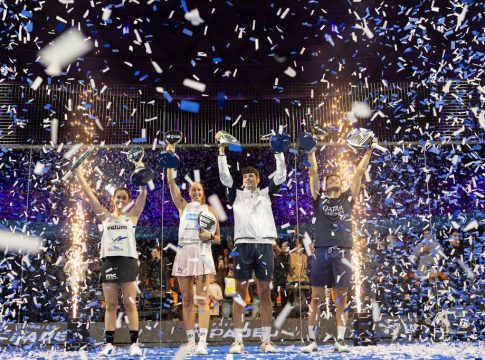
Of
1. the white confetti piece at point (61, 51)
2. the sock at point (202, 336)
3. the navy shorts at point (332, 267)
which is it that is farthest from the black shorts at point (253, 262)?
the white confetti piece at point (61, 51)

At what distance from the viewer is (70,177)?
283 inches

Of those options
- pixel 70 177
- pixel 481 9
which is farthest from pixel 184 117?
pixel 481 9

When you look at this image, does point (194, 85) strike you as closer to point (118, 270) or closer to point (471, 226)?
point (118, 270)

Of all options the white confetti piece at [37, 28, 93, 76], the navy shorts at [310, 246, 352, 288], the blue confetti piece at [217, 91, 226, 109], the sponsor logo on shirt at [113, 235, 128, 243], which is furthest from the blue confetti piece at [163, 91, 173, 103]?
the navy shorts at [310, 246, 352, 288]

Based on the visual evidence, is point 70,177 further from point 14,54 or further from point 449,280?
point 449,280

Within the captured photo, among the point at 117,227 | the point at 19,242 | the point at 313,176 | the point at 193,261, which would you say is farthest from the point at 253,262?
the point at 19,242

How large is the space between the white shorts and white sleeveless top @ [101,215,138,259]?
39cm

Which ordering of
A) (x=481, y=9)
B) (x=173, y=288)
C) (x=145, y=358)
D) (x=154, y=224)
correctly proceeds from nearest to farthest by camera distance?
(x=145, y=358) → (x=481, y=9) → (x=173, y=288) → (x=154, y=224)

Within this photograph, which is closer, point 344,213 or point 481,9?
point 344,213

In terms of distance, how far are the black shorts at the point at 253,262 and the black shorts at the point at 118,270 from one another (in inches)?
35.0

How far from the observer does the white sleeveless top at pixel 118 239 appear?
416cm

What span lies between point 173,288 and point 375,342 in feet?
11.0

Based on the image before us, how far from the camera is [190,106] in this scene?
7.22 m

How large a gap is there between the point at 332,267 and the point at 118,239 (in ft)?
5.91
